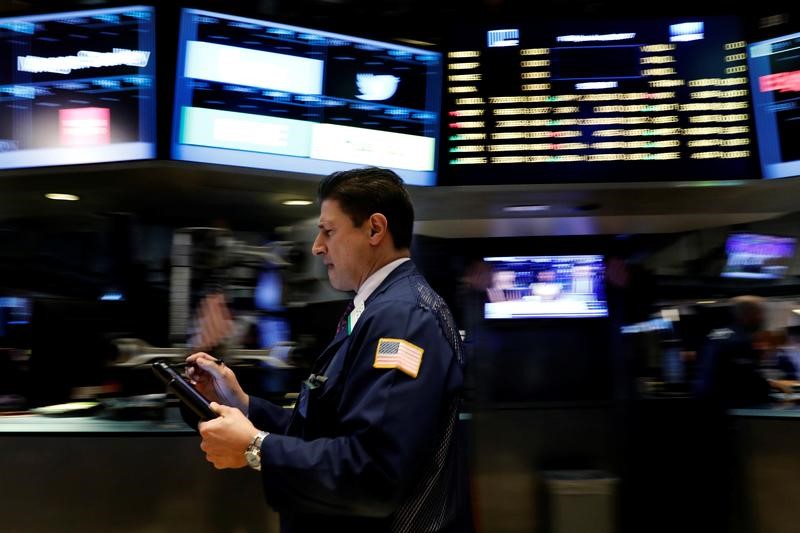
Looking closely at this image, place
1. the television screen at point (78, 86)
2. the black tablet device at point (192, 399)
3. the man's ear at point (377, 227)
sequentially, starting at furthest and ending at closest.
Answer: the television screen at point (78, 86) < the man's ear at point (377, 227) < the black tablet device at point (192, 399)

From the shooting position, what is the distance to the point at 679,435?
3.49 meters

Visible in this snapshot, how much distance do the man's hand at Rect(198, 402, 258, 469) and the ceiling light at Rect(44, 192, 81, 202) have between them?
8.67ft

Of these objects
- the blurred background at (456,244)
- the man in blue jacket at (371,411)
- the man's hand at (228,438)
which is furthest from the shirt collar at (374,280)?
the blurred background at (456,244)

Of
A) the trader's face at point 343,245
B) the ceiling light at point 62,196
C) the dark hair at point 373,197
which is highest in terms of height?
the ceiling light at point 62,196

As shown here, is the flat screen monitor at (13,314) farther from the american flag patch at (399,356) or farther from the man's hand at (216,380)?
the american flag patch at (399,356)

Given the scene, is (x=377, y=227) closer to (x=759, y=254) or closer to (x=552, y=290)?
(x=552, y=290)

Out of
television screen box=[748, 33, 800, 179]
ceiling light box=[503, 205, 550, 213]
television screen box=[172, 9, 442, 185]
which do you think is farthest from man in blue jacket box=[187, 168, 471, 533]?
television screen box=[748, 33, 800, 179]

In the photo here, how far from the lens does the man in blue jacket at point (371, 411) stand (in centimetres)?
107

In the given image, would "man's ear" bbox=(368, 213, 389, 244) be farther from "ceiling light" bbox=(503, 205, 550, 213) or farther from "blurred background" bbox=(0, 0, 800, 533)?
"ceiling light" bbox=(503, 205, 550, 213)

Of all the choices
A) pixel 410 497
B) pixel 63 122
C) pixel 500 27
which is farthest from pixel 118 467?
pixel 500 27

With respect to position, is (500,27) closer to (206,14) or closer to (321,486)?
(206,14)

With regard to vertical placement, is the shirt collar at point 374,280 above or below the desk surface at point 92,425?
above

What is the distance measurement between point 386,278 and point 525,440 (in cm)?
241

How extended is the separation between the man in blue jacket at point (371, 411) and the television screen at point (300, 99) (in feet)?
5.09
